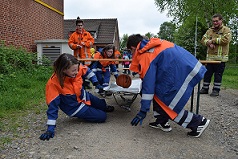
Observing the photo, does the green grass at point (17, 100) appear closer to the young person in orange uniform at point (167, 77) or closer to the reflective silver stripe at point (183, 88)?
the young person in orange uniform at point (167, 77)

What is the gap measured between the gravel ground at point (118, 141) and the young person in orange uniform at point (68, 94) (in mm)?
152

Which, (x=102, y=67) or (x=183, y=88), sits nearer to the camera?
(x=183, y=88)

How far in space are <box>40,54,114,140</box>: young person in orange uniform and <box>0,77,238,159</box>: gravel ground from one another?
0.50 feet

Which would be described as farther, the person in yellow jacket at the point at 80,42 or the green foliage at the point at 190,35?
the green foliage at the point at 190,35

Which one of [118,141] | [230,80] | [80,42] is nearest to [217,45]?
[80,42]

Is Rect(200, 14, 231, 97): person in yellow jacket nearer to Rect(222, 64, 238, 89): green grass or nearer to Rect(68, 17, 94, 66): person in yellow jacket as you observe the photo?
Rect(222, 64, 238, 89): green grass

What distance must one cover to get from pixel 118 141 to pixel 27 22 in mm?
9940

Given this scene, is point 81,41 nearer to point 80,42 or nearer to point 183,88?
point 80,42

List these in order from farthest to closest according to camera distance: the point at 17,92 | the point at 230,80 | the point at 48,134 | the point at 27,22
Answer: the point at 27,22 < the point at 230,80 < the point at 17,92 < the point at 48,134

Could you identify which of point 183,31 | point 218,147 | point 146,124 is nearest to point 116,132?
point 146,124

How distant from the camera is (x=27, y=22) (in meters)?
11.6

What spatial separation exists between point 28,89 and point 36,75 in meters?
1.95

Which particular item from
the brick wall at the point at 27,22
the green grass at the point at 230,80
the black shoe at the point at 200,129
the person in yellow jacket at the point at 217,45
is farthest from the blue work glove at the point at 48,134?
Answer: the brick wall at the point at 27,22

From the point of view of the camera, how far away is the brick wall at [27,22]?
33.0ft
